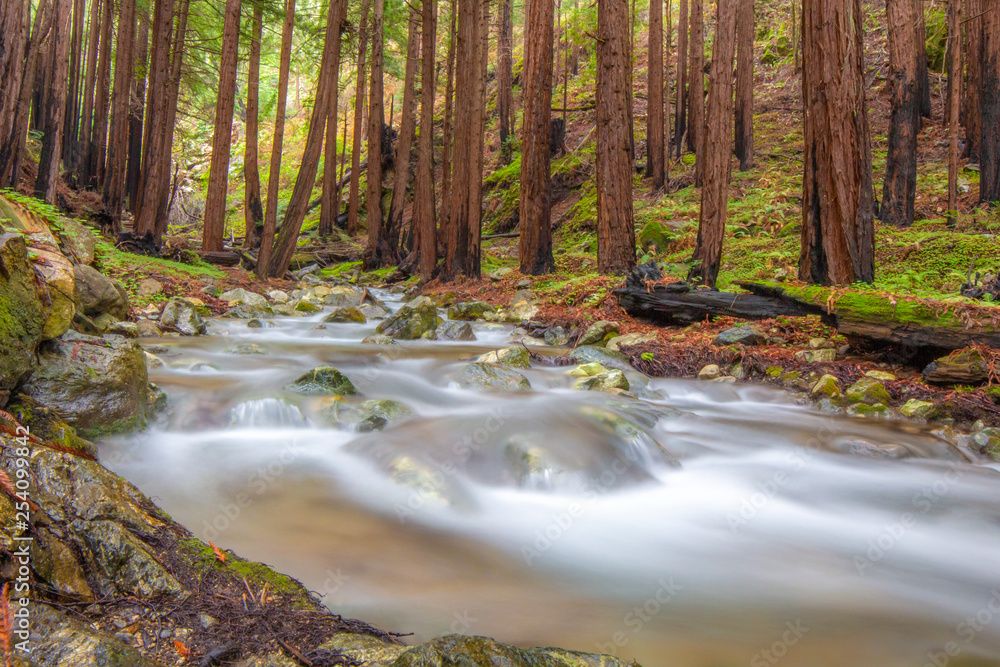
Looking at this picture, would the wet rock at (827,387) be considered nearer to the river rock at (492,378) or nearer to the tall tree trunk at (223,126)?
the river rock at (492,378)

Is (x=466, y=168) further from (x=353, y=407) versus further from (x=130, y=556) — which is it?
(x=130, y=556)

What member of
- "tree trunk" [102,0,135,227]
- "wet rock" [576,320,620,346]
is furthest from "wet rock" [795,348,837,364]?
"tree trunk" [102,0,135,227]

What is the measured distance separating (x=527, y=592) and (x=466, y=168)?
10176 mm

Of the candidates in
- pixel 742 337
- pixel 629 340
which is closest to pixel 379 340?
pixel 629 340

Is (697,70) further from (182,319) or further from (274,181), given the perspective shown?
(182,319)

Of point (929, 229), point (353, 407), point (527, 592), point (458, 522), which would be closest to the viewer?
point (527, 592)

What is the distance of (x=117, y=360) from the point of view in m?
3.84

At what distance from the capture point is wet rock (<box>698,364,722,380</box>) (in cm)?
674

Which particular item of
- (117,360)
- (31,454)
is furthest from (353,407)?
(31,454)

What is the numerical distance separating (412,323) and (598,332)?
2694mm

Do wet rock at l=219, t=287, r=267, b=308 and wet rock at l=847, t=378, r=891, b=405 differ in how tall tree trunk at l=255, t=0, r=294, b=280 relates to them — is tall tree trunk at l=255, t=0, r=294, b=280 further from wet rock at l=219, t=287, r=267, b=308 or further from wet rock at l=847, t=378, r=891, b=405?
wet rock at l=847, t=378, r=891, b=405

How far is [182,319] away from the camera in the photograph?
7848 millimetres

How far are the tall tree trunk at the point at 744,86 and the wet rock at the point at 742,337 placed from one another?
11357mm

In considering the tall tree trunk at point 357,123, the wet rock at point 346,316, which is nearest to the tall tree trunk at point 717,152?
the wet rock at point 346,316
